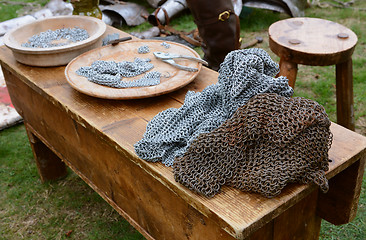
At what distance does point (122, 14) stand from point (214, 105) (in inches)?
157

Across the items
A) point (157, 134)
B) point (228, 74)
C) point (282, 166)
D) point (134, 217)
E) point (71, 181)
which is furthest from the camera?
point (71, 181)

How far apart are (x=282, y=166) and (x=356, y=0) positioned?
17.0ft

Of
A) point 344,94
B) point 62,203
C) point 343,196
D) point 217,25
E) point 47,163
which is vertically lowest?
point 62,203

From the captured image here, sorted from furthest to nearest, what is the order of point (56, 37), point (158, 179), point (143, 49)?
point (56, 37) < point (143, 49) < point (158, 179)

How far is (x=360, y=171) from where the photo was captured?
4.51 feet

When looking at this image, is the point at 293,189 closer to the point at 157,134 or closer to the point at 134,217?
the point at 157,134

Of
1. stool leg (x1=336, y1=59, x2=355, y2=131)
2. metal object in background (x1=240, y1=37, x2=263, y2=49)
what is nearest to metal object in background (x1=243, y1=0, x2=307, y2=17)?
metal object in background (x1=240, y1=37, x2=263, y2=49)

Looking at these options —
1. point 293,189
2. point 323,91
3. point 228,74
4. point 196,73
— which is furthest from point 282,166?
point 323,91

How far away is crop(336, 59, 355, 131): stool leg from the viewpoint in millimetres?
2629

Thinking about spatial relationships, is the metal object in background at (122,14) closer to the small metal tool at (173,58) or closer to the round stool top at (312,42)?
the round stool top at (312,42)

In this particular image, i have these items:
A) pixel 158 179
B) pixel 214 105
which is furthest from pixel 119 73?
pixel 158 179

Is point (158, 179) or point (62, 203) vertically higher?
point (158, 179)

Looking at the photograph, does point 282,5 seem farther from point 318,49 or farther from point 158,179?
point 158,179

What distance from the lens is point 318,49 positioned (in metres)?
2.36
